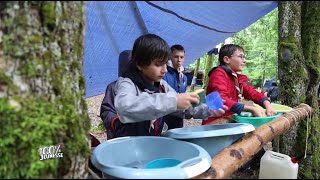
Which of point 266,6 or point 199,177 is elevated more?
point 266,6

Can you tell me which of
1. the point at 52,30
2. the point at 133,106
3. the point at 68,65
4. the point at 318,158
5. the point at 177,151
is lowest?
the point at 318,158

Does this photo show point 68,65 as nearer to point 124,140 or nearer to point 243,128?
point 124,140

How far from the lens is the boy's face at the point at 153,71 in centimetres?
185

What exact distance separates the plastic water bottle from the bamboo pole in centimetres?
10

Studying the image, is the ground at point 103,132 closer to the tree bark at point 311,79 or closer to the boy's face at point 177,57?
the tree bark at point 311,79

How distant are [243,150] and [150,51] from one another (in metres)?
0.80

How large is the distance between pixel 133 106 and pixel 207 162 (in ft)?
1.59

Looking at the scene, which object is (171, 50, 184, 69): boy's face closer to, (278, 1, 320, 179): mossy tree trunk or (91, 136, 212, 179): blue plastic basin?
(278, 1, 320, 179): mossy tree trunk

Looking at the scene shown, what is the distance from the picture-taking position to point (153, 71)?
1.86 m

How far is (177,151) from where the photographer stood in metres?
1.47

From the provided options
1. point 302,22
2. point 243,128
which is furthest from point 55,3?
point 302,22

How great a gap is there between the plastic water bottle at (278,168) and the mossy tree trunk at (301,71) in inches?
58.7

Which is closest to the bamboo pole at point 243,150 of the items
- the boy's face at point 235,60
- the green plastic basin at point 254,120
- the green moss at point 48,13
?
the green plastic basin at point 254,120

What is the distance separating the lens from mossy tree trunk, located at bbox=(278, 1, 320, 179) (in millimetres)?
2961
